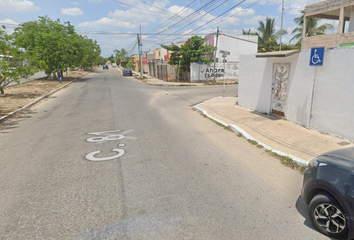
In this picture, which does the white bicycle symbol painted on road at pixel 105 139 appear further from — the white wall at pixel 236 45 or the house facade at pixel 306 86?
the white wall at pixel 236 45

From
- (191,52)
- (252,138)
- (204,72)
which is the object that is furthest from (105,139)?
(204,72)

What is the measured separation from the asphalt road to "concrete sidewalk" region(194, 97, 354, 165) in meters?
0.53

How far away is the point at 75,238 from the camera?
9.20ft

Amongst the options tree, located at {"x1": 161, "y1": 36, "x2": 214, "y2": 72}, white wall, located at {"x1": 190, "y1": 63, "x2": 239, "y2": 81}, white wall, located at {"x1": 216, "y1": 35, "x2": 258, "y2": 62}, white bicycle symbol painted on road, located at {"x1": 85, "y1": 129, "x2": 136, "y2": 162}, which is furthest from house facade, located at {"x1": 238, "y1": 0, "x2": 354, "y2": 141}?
white wall, located at {"x1": 216, "y1": 35, "x2": 258, "y2": 62}

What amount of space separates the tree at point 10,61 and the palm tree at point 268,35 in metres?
34.0

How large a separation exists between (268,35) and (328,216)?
135ft

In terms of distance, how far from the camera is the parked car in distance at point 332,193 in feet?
8.33

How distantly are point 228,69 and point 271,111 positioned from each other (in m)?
20.9

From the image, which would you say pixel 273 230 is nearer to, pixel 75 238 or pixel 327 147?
pixel 75 238

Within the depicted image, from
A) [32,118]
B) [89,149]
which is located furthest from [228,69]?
[89,149]

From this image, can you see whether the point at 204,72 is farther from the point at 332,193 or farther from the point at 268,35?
the point at 332,193

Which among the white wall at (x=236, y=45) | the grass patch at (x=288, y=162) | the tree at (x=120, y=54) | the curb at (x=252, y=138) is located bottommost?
the grass patch at (x=288, y=162)

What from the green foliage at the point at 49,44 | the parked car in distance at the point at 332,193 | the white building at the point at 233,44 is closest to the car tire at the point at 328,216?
the parked car in distance at the point at 332,193

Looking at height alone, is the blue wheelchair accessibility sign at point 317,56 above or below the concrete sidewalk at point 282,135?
above
